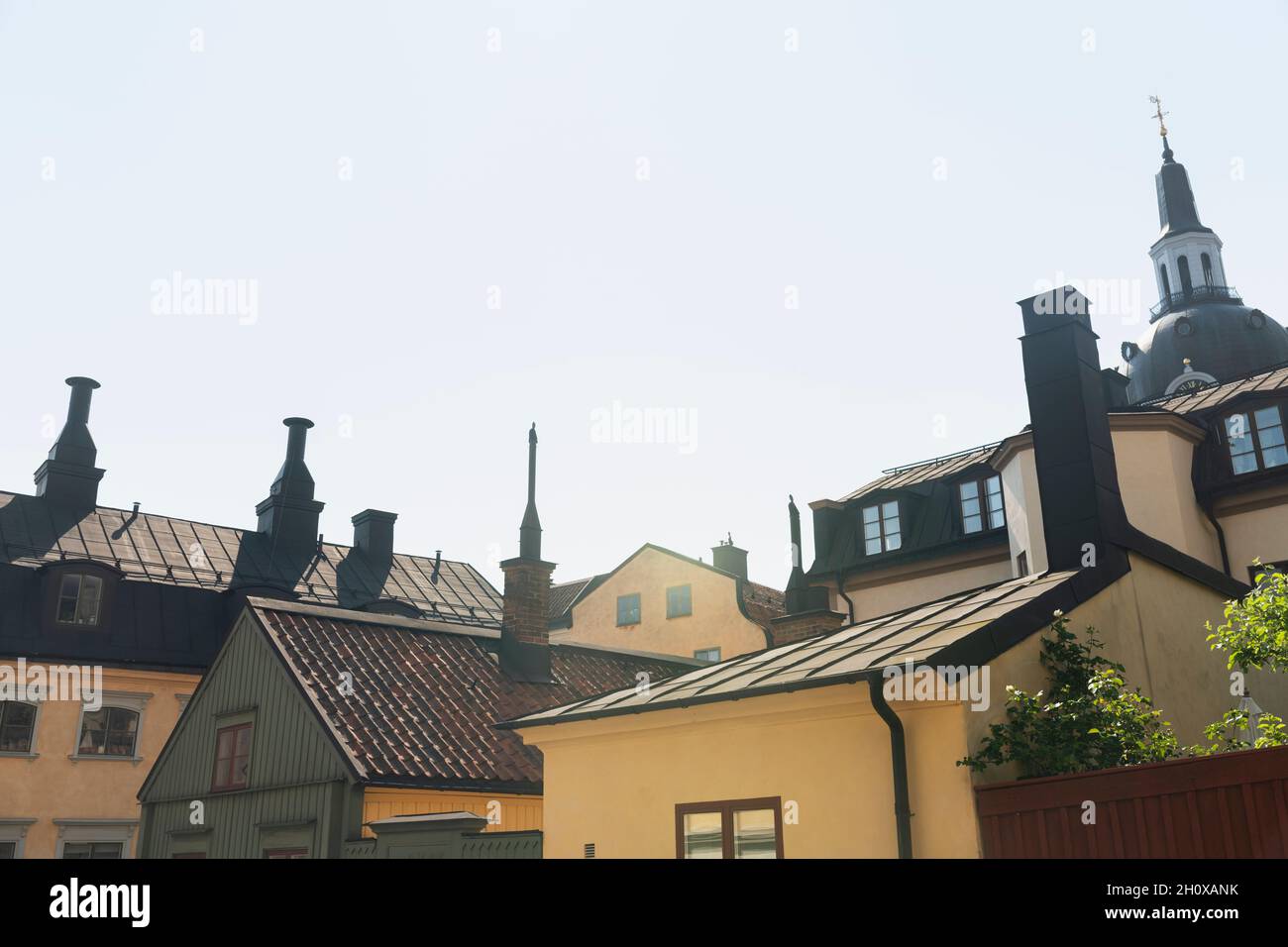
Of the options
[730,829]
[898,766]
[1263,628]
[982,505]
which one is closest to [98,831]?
[730,829]

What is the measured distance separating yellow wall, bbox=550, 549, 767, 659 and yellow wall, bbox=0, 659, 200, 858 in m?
12.2

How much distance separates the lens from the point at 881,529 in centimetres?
2973

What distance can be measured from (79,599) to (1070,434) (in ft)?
84.7

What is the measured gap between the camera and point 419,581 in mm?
37938

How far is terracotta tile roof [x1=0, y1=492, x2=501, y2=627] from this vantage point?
3060 centimetres

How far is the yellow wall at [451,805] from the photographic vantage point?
1593 cm

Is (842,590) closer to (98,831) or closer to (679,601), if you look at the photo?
(679,601)

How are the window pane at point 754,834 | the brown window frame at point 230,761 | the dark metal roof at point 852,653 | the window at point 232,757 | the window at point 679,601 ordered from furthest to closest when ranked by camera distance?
the window at point 679,601 → the window at point 232,757 → the brown window frame at point 230,761 → the window pane at point 754,834 → the dark metal roof at point 852,653

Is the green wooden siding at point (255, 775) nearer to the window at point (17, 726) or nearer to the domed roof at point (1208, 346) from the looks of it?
the window at point (17, 726)

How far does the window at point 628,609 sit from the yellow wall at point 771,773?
25.4m

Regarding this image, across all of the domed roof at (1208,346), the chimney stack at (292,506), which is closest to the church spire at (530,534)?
the chimney stack at (292,506)
